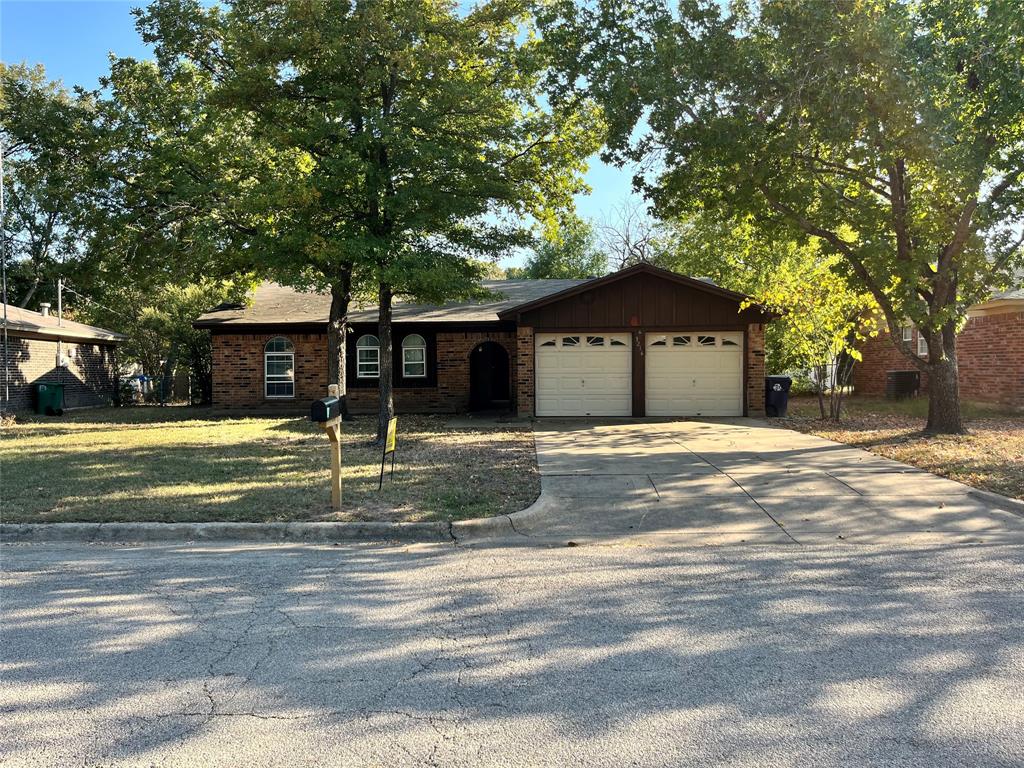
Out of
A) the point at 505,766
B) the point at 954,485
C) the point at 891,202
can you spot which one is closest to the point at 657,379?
the point at 891,202

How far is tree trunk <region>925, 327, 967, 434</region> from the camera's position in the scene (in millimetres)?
13312

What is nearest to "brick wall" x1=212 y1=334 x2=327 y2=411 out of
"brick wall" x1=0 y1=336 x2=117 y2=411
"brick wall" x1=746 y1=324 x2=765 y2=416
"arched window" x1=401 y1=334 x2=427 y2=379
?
"arched window" x1=401 y1=334 x2=427 y2=379

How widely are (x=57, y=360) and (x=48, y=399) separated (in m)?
2.11

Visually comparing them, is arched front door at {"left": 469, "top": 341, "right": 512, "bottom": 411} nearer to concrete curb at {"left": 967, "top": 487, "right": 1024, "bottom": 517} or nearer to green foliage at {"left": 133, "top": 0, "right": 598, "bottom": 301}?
green foliage at {"left": 133, "top": 0, "right": 598, "bottom": 301}

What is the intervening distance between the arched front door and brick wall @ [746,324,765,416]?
6.90 metres

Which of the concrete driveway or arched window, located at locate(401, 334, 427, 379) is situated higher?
arched window, located at locate(401, 334, 427, 379)

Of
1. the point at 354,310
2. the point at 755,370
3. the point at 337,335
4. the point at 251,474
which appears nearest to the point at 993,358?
the point at 755,370

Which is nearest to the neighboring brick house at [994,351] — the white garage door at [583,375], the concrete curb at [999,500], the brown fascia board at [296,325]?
the white garage door at [583,375]

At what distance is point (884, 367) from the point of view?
24.9 m

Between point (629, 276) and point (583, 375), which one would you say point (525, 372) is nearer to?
point (583, 375)

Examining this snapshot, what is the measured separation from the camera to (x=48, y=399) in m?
21.0

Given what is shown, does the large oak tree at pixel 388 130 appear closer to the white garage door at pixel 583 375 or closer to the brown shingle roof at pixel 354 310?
the white garage door at pixel 583 375

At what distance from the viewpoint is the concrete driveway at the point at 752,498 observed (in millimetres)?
6926

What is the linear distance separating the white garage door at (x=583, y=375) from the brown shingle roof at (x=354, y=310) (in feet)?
5.98
